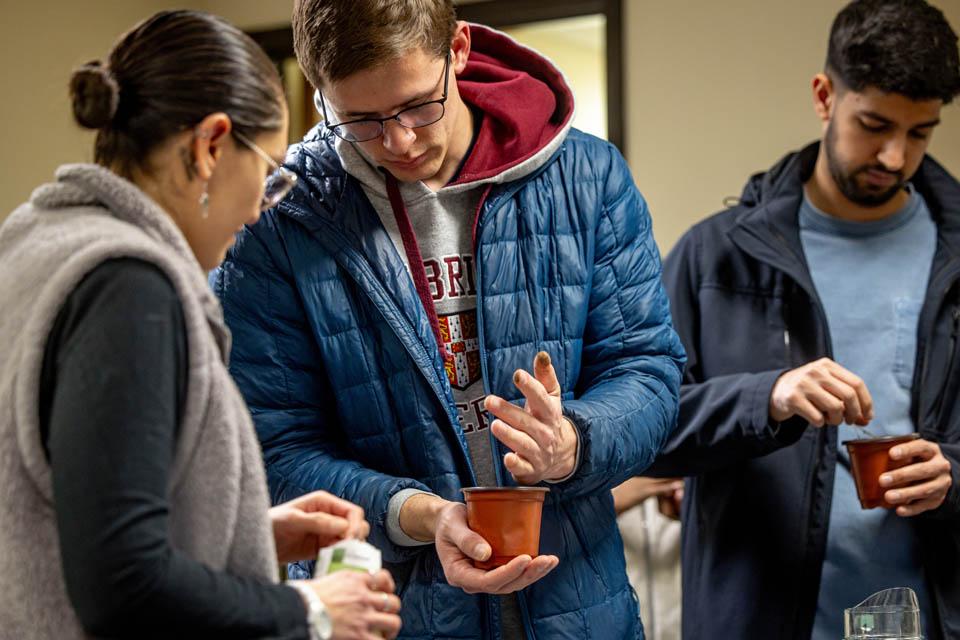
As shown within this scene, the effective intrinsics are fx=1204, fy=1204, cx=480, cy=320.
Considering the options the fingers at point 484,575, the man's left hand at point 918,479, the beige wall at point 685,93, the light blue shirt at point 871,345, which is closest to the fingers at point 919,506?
the man's left hand at point 918,479

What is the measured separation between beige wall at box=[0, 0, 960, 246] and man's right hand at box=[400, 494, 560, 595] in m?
2.38

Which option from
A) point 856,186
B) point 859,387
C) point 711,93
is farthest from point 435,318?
point 711,93

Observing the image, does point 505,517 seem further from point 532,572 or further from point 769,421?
point 769,421

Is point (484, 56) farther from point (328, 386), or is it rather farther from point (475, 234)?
point (328, 386)

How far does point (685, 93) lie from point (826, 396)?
1983 mm

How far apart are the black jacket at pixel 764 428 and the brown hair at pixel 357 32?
88 centimetres

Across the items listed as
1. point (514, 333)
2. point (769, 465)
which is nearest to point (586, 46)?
point (769, 465)

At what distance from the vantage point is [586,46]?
19.0ft

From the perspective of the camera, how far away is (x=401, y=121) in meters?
1.65

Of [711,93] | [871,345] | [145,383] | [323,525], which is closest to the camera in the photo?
[145,383]

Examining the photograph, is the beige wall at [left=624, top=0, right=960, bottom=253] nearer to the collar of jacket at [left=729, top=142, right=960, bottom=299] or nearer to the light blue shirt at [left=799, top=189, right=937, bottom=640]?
the collar of jacket at [left=729, top=142, right=960, bottom=299]

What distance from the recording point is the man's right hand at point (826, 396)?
1937 mm

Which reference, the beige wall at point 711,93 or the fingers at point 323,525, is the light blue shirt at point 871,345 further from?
the beige wall at point 711,93

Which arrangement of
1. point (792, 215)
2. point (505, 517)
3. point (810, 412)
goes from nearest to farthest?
point (505, 517) < point (810, 412) < point (792, 215)
